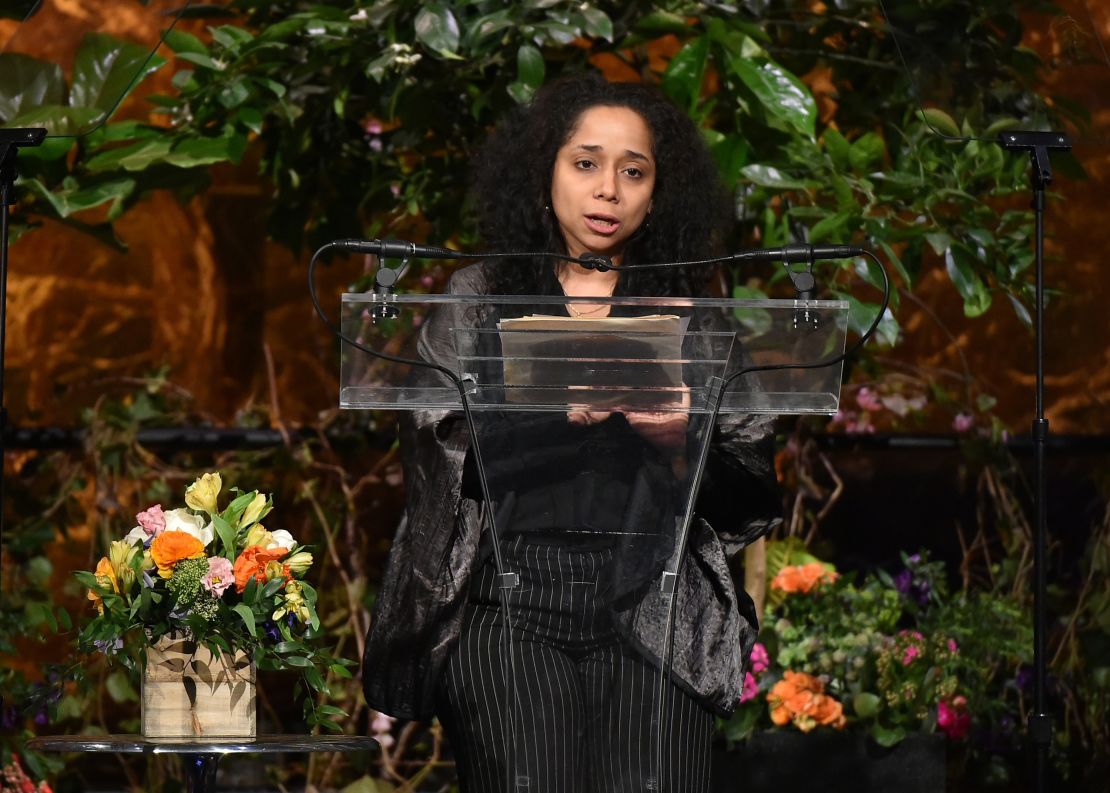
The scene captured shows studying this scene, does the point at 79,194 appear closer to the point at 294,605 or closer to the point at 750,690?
the point at 294,605

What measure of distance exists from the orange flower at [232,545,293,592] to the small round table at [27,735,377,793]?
0.66 ft

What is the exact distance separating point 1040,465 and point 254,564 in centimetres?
110

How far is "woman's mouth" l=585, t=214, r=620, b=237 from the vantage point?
2.26m

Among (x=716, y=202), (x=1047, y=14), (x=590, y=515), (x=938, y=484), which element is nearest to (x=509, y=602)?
(x=590, y=515)

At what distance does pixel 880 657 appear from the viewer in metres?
3.02

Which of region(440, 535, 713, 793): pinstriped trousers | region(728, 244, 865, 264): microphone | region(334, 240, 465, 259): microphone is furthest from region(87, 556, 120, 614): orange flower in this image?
region(728, 244, 865, 264): microphone

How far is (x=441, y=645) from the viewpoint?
208 centimetres

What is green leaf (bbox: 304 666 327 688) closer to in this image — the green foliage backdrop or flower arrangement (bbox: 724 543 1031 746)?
the green foliage backdrop

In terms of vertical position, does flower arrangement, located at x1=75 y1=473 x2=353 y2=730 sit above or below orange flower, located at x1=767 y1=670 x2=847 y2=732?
above

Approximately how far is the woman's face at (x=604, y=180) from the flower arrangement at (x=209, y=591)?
1.98 ft

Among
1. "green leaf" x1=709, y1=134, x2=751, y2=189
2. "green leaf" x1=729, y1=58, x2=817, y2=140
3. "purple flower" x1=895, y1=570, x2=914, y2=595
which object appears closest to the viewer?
"green leaf" x1=729, y1=58, x2=817, y2=140

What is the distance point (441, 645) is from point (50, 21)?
3.51ft

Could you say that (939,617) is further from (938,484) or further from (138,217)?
(138,217)

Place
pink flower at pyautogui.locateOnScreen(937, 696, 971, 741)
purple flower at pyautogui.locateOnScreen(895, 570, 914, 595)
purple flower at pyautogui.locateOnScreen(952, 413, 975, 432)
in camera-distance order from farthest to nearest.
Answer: purple flower at pyautogui.locateOnScreen(952, 413, 975, 432), purple flower at pyautogui.locateOnScreen(895, 570, 914, 595), pink flower at pyautogui.locateOnScreen(937, 696, 971, 741)
